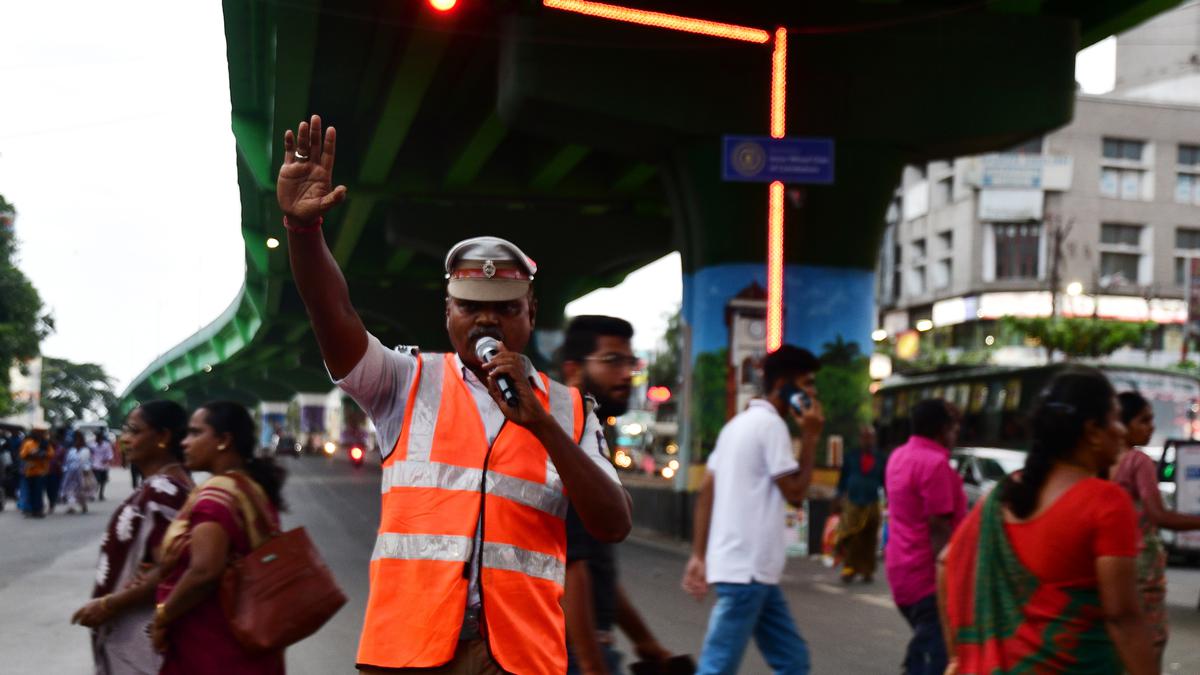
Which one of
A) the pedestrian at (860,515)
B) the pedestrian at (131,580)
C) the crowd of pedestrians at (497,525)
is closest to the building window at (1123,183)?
the pedestrian at (860,515)

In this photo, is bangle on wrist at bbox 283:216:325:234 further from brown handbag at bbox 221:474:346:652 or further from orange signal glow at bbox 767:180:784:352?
orange signal glow at bbox 767:180:784:352

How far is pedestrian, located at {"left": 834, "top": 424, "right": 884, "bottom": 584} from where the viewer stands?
16.1 m

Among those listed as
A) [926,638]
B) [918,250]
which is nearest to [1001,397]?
[926,638]

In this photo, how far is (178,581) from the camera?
174 inches

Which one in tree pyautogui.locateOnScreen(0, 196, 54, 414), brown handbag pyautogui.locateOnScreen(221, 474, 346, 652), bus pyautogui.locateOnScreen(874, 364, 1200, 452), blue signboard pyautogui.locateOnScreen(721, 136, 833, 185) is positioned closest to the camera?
brown handbag pyautogui.locateOnScreen(221, 474, 346, 652)

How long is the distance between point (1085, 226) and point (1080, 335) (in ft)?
63.8

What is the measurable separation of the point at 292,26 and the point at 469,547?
16.3 meters

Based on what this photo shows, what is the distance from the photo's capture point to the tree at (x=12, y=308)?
4916cm

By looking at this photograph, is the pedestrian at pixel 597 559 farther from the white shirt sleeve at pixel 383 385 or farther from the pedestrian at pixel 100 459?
the pedestrian at pixel 100 459

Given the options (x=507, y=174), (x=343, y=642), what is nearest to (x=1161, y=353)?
(x=507, y=174)

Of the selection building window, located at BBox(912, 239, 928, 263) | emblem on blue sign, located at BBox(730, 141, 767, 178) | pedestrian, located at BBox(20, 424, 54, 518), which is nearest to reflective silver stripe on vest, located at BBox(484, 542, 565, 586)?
emblem on blue sign, located at BBox(730, 141, 767, 178)

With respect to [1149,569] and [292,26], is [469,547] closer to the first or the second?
[1149,569]

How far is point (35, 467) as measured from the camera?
26938mm

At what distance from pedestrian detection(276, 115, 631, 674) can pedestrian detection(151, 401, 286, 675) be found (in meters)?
1.31
